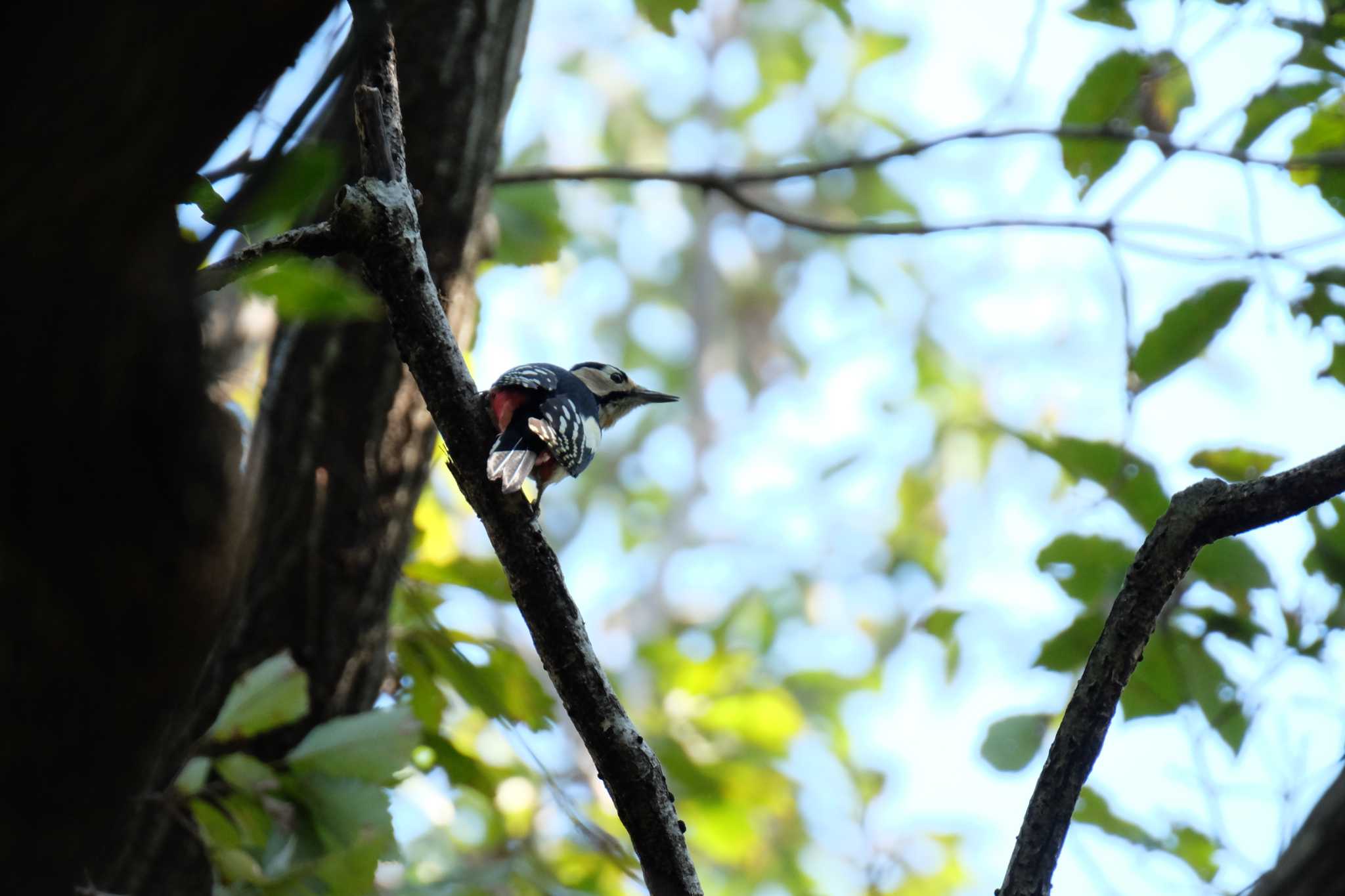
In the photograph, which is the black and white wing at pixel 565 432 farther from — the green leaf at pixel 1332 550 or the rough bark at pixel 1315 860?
the rough bark at pixel 1315 860

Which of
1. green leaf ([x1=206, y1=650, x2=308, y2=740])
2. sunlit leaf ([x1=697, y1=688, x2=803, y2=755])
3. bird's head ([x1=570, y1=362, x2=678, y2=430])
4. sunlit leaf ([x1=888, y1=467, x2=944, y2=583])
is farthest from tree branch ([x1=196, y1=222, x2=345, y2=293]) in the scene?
sunlit leaf ([x1=888, y1=467, x2=944, y2=583])

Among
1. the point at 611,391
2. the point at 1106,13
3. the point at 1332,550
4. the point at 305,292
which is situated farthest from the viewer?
the point at 611,391

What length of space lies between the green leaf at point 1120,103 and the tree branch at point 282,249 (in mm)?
2253

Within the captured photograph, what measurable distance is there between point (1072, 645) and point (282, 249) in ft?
6.96

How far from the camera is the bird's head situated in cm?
515

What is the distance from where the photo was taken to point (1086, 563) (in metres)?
2.78

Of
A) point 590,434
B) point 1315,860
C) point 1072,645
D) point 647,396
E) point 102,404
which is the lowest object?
point 1315,860

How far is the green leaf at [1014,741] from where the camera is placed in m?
2.77

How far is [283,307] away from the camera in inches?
57.1

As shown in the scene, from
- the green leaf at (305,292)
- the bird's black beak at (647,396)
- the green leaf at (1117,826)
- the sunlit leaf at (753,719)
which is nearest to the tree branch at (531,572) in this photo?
the green leaf at (305,292)

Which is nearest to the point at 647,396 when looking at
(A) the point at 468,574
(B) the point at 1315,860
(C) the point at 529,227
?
(C) the point at 529,227

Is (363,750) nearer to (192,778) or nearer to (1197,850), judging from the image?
(192,778)

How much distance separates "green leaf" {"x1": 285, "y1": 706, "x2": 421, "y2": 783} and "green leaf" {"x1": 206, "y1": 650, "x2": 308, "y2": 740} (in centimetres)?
10

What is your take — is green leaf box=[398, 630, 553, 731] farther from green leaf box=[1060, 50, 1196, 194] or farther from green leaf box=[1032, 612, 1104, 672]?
green leaf box=[1060, 50, 1196, 194]
